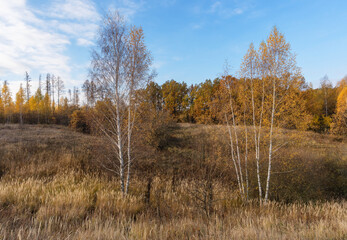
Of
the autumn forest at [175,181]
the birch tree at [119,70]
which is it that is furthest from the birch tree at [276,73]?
the birch tree at [119,70]

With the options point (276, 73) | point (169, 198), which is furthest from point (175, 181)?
point (276, 73)

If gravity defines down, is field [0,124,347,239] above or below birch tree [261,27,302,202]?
A: below

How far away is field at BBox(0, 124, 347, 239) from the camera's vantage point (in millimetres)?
3459

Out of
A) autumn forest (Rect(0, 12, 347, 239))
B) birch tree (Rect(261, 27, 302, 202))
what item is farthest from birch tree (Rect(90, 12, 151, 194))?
birch tree (Rect(261, 27, 302, 202))

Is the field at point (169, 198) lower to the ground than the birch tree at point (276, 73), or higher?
lower

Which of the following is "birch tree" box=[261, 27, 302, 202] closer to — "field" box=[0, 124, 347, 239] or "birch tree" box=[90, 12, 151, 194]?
"field" box=[0, 124, 347, 239]

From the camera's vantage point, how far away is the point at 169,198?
7246 millimetres

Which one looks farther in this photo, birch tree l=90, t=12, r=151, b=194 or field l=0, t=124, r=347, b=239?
birch tree l=90, t=12, r=151, b=194

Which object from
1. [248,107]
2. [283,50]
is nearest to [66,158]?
[248,107]

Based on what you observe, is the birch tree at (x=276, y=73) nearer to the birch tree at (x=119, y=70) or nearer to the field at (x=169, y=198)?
the field at (x=169, y=198)

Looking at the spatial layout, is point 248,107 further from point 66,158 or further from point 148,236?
point 66,158

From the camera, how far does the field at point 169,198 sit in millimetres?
3459

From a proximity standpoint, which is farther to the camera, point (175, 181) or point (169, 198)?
point (175, 181)

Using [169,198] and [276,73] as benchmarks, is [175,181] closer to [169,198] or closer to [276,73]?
[169,198]
